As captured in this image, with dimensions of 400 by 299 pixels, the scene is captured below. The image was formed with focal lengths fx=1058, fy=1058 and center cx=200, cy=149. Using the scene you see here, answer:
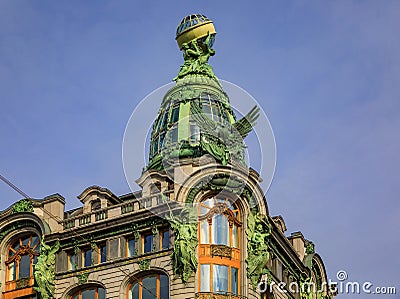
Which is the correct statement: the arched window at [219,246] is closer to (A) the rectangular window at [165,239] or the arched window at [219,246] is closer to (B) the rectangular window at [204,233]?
(B) the rectangular window at [204,233]

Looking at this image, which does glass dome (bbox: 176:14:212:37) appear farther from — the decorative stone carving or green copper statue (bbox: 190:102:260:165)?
the decorative stone carving

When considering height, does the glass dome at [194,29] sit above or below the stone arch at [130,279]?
above

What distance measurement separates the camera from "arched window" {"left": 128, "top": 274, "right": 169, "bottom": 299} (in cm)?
7262

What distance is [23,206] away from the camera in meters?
79.4

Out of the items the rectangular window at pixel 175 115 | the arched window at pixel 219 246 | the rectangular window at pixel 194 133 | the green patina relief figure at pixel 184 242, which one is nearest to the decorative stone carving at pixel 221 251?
the arched window at pixel 219 246

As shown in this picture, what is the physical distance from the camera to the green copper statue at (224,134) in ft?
248

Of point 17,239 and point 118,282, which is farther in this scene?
point 17,239

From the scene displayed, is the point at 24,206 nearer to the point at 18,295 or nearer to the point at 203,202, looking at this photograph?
the point at 18,295

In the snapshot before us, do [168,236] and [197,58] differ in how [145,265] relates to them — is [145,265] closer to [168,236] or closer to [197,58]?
[168,236]

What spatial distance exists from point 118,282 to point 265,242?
35.8 ft

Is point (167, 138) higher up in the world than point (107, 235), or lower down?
higher up

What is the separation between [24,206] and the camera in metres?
79.4

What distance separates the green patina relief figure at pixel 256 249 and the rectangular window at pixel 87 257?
38.1 ft

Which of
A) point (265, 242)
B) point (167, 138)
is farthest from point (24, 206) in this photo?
point (265, 242)
